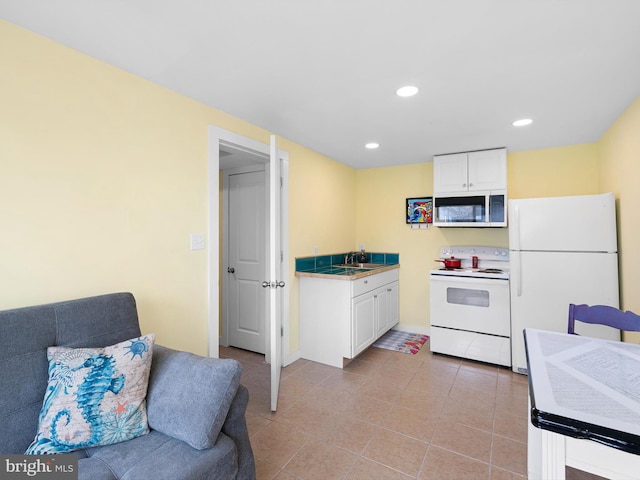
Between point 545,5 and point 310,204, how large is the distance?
2.56 m

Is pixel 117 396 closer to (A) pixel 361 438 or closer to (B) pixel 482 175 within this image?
(A) pixel 361 438

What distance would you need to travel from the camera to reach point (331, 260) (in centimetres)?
397

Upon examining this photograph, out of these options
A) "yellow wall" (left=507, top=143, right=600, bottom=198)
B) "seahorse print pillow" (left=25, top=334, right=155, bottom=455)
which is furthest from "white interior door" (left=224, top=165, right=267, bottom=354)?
"yellow wall" (left=507, top=143, right=600, bottom=198)

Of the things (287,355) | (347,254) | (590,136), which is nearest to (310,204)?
(347,254)

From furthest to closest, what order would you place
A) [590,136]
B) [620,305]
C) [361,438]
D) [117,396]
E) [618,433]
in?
1. [590,136]
2. [620,305]
3. [361,438]
4. [117,396]
5. [618,433]

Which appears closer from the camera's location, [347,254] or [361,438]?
[361,438]

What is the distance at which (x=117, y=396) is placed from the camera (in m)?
1.32

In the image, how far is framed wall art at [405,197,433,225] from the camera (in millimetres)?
4117

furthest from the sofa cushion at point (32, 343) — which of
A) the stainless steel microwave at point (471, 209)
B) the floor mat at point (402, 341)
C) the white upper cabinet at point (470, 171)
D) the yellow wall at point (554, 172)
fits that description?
the yellow wall at point (554, 172)

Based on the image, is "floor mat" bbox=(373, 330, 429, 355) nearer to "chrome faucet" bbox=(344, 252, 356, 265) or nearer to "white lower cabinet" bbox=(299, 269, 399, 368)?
"white lower cabinet" bbox=(299, 269, 399, 368)

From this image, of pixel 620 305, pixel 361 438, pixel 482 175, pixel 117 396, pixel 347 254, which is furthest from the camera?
pixel 347 254

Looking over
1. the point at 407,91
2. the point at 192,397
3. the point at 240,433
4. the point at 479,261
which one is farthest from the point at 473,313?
the point at 192,397

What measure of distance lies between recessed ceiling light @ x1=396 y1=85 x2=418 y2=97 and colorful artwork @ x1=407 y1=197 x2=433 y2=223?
83.4 inches

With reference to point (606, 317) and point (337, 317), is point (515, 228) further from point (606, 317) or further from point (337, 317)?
point (337, 317)
